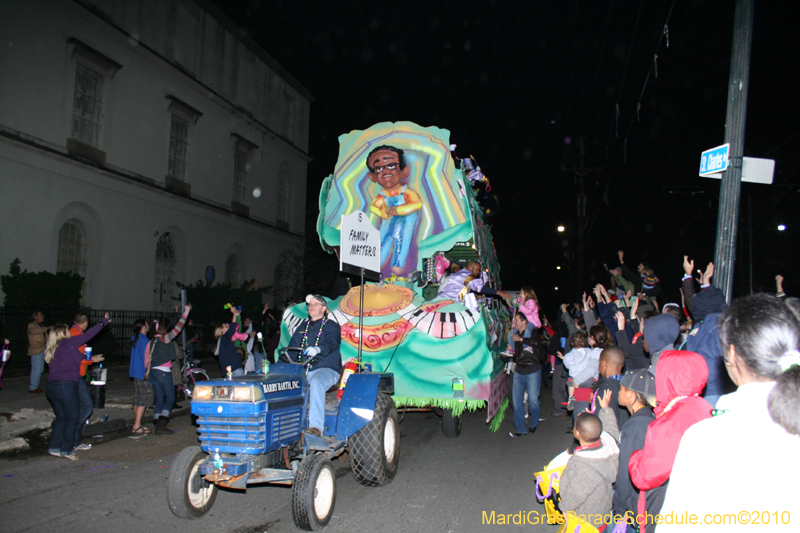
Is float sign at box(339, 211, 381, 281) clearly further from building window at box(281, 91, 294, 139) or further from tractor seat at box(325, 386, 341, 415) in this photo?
building window at box(281, 91, 294, 139)

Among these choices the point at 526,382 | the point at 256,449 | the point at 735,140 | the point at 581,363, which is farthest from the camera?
the point at 526,382

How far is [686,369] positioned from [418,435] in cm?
575

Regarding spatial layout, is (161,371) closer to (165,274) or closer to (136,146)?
(136,146)

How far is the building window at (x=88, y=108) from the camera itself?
16734 millimetres

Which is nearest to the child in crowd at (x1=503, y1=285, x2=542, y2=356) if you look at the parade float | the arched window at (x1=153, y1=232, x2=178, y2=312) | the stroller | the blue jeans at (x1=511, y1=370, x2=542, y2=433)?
the parade float

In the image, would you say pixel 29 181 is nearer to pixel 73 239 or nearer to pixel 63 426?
pixel 73 239

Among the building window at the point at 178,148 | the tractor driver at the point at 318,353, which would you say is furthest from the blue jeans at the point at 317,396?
the building window at the point at 178,148

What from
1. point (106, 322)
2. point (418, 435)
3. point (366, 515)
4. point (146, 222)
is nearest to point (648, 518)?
point (366, 515)

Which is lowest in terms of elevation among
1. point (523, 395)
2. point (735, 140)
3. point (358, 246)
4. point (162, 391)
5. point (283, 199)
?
point (162, 391)

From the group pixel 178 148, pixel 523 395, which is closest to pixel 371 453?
pixel 523 395

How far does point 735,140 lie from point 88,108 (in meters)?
18.7

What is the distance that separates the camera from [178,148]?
70.8 ft

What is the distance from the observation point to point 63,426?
21.4 feet

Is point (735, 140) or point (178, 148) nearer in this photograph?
point (735, 140)
